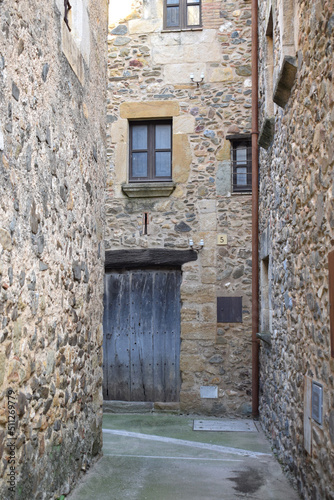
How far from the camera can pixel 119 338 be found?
289 inches

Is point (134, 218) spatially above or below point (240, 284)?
above

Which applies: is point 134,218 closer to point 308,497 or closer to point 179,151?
point 179,151

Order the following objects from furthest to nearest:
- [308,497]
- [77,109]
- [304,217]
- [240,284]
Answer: [240,284] → [77,109] → [304,217] → [308,497]

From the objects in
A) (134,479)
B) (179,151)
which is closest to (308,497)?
(134,479)

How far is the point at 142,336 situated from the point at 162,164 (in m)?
2.43

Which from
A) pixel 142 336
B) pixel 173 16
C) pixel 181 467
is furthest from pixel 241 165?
pixel 181 467

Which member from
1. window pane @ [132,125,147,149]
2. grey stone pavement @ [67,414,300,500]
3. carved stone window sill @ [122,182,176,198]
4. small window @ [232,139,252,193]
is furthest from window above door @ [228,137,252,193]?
grey stone pavement @ [67,414,300,500]

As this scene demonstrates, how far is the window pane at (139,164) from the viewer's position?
7484mm

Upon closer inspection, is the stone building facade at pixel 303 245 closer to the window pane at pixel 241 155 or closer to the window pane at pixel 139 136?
the window pane at pixel 241 155

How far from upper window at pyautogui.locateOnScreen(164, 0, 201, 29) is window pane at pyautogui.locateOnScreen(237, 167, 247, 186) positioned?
2.15 meters

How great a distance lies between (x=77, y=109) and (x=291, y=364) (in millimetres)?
2549

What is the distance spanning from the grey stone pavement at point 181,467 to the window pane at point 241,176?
10.4 ft

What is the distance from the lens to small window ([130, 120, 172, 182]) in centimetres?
746

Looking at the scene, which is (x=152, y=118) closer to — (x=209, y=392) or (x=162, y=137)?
(x=162, y=137)
